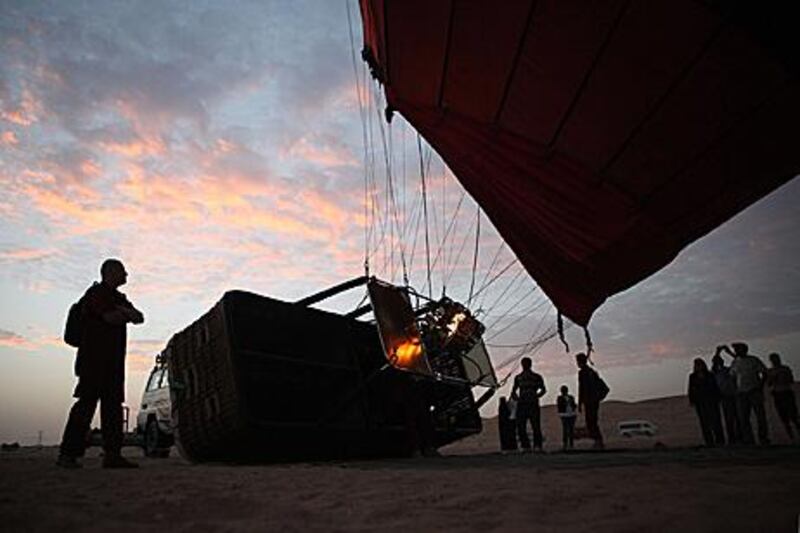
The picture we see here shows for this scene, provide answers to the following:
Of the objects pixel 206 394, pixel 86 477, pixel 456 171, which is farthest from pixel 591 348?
pixel 86 477

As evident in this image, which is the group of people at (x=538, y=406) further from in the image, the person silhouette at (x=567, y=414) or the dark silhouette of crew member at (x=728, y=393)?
the dark silhouette of crew member at (x=728, y=393)

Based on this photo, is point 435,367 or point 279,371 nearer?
point 279,371

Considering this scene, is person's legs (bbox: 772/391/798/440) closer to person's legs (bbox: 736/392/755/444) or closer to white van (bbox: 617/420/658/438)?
person's legs (bbox: 736/392/755/444)

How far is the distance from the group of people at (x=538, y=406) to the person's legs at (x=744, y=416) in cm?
196

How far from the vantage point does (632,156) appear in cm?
605

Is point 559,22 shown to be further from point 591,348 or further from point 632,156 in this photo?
point 591,348

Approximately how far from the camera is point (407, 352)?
7102 mm

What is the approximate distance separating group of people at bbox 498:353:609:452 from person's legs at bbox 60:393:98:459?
6.16 metres

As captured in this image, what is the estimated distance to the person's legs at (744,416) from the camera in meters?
7.96

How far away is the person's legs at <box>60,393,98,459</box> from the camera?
Answer: 4.82 m

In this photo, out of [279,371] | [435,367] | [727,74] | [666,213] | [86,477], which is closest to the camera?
A: [86,477]

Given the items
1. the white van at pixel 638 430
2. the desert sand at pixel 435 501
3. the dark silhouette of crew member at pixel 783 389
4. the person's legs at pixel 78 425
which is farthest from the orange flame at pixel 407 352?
the white van at pixel 638 430

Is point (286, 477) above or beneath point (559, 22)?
beneath

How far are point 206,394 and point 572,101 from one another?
5.69 meters
